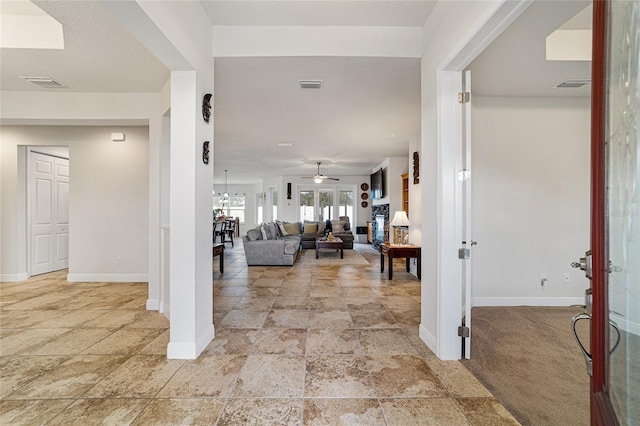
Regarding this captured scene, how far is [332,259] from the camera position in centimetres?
685

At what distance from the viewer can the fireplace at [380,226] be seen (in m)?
7.91

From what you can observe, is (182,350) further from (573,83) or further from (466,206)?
(573,83)

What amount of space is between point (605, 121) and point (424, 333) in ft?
6.93

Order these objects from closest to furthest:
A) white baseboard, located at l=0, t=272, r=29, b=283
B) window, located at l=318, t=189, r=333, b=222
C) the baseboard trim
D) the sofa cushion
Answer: the baseboard trim → white baseboard, located at l=0, t=272, r=29, b=283 → the sofa cushion → window, located at l=318, t=189, r=333, b=222

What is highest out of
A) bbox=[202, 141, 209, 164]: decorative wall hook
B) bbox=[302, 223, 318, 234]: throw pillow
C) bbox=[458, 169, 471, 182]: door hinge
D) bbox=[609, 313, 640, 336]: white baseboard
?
bbox=[202, 141, 209, 164]: decorative wall hook

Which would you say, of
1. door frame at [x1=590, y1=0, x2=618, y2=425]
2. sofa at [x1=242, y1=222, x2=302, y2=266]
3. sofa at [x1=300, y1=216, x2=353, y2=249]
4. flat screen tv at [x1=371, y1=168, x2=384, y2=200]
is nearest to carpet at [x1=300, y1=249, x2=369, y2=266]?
sofa at [x1=242, y1=222, x2=302, y2=266]

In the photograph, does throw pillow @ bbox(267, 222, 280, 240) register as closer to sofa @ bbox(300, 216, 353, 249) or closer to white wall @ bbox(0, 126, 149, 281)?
sofa @ bbox(300, 216, 353, 249)

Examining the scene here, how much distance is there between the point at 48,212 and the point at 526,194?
789cm

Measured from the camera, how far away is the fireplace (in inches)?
312

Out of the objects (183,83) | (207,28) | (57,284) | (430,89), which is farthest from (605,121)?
(57,284)

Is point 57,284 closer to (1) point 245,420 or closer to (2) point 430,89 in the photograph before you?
(1) point 245,420

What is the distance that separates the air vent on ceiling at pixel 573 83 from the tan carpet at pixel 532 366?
8.47ft

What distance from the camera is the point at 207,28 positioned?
245 centimetres

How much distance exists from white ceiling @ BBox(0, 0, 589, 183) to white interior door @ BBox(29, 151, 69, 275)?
2262mm
